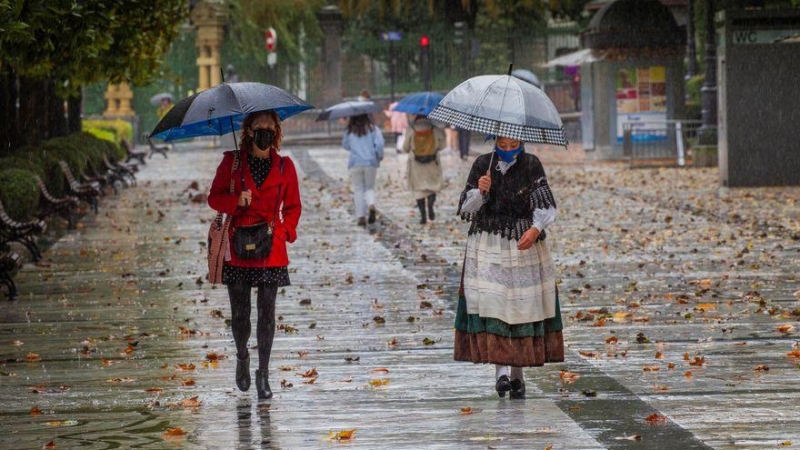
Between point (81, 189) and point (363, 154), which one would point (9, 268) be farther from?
point (81, 189)

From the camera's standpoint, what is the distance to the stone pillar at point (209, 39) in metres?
57.0

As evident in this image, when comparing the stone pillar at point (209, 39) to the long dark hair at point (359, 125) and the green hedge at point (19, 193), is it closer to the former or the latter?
the long dark hair at point (359, 125)

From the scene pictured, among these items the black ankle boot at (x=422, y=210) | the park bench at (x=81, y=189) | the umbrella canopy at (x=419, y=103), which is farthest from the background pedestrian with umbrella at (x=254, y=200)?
the park bench at (x=81, y=189)

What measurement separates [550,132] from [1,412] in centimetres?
336

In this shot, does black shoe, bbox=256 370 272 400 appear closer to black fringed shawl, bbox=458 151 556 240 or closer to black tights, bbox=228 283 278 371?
black tights, bbox=228 283 278 371

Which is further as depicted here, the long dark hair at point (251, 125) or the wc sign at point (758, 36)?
the wc sign at point (758, 36)

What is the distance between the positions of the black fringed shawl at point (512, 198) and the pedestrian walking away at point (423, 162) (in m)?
12.6

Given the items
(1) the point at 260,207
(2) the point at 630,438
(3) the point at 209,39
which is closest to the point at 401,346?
(1) the point at 260,207

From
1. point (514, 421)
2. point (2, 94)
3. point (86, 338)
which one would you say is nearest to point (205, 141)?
point (2, 94)

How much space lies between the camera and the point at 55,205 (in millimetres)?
21141

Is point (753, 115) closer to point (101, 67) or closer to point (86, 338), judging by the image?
point (101, 67)

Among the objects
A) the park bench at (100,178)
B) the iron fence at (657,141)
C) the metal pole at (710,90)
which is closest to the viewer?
the park bench at (100,178)

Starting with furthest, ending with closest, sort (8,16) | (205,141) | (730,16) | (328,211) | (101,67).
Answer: (205,141)
(730,16)
(328,211)
(101,67)
(8,16)

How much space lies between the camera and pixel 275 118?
9.41 meters
